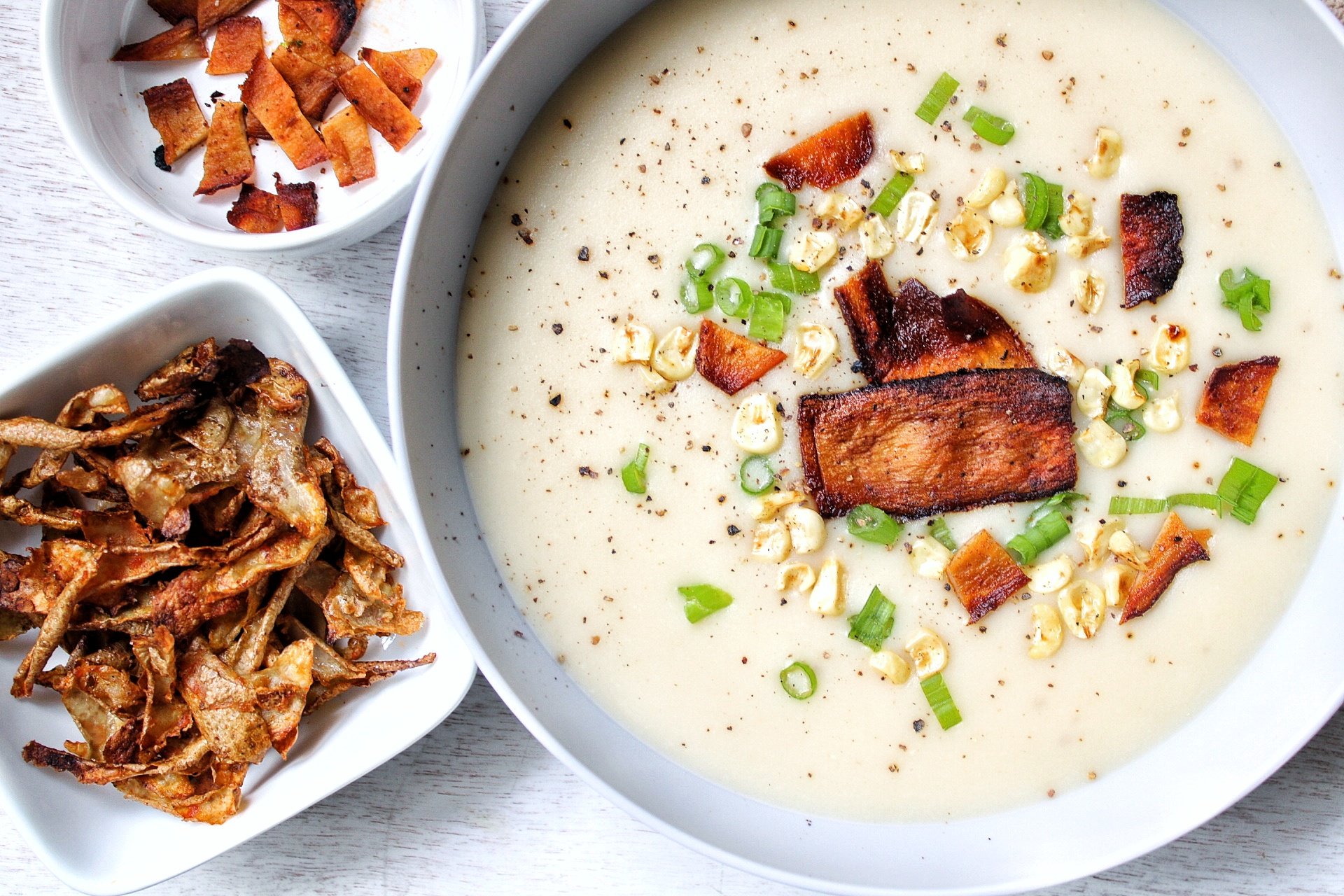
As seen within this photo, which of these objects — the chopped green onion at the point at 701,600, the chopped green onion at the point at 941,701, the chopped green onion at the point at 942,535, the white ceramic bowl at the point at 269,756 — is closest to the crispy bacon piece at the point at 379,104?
the white ceramic bowl at the point at 269,756

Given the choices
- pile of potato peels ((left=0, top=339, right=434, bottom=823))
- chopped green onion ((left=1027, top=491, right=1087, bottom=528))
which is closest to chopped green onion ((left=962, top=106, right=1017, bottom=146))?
chopped green onion ((left=1027, top=491, right=1087, bottom=528))

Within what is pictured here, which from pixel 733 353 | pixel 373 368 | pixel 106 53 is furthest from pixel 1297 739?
pixel 106 53

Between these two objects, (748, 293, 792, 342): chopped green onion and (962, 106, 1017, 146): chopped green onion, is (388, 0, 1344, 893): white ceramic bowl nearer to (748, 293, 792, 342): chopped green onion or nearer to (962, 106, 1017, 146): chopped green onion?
(962, 106, 1017, 146): chopped green onion

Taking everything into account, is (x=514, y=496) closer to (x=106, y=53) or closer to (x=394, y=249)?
(x=394, y=249)

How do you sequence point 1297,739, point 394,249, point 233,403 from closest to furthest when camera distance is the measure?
point 1297,739
point 233,403
point 394,249

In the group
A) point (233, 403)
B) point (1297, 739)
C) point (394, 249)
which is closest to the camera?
point (1297, 739)
